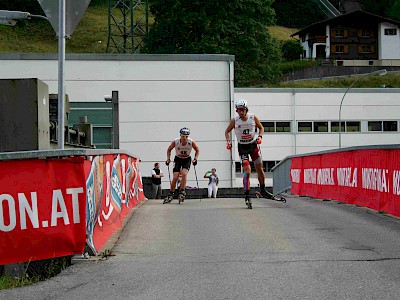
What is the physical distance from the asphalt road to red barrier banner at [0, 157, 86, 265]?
1.13ft

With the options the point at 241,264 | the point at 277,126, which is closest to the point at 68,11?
the point at 241,264

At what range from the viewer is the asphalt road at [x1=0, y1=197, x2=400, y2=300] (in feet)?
22.3

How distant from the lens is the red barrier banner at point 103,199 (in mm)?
8592

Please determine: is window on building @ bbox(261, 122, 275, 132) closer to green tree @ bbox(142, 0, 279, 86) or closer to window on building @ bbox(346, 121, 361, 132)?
window on building @ bbox(346, 121, 361, 132)

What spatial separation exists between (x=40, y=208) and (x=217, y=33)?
6113cm

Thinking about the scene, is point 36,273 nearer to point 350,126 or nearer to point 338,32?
point 350,126

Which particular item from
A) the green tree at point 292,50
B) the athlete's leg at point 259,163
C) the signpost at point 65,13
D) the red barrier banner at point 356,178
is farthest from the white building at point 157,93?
the green tree at point 292,50

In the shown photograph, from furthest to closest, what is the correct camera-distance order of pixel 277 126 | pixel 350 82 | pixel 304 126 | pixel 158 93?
pixel 350 82
pixel 304 126
pixel 277 126
pixel 158 93

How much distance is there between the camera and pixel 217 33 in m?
68.2

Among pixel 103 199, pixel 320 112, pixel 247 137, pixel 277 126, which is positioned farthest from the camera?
pixel 277 126

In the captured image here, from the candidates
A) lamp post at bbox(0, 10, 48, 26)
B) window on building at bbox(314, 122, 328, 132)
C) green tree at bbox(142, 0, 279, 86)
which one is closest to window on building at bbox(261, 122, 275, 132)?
window on building at bbox(314, 122, 328, 132)

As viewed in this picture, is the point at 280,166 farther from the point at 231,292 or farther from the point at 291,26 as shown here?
the point at 291,26

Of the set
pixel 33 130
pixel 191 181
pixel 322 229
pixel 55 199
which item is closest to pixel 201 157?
pixel 191 181

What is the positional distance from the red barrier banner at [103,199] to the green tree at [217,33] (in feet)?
181
